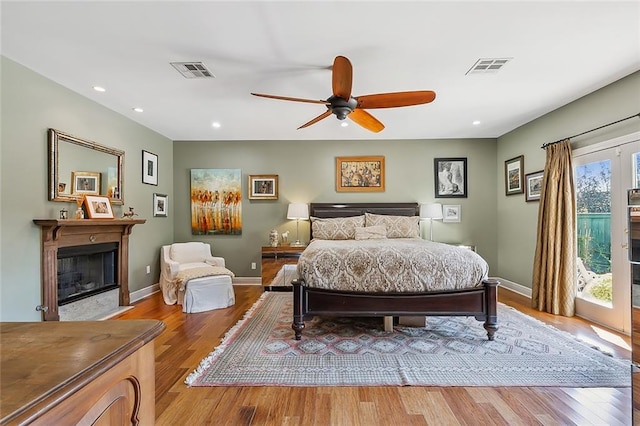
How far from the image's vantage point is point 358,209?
17.4ft

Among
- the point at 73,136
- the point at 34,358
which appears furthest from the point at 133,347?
the point at 73,136

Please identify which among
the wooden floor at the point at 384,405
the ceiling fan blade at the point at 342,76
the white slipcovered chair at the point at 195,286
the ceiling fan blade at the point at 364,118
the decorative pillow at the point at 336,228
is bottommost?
the wooden floor at the point at 384,405

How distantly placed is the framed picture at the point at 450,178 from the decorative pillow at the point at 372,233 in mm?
1502

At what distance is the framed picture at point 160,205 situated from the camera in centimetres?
495

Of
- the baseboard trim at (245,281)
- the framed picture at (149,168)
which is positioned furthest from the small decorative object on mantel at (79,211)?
the baseboard trim at (245,281)

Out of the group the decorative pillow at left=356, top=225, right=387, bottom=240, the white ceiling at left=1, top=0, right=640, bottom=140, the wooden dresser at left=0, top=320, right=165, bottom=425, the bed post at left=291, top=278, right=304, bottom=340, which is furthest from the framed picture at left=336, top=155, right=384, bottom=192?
the wooden dresser at left=0, top=320, right=165, bottom=425

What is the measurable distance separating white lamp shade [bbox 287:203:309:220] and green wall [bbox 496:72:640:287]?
342cm

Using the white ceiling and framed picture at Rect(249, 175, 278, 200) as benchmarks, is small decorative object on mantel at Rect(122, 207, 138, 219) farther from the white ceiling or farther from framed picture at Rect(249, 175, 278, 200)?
framed picture at Rect(249, 175, 278, 200)

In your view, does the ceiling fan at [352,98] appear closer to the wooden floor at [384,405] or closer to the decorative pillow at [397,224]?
the wooden floor at [384,405]

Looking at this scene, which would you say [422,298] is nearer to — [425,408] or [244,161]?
[425,408]

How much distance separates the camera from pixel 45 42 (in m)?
2.45

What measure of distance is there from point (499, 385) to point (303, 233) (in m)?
3.78

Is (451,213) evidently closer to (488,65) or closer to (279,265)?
(488,65)

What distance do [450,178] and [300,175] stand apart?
273cm
